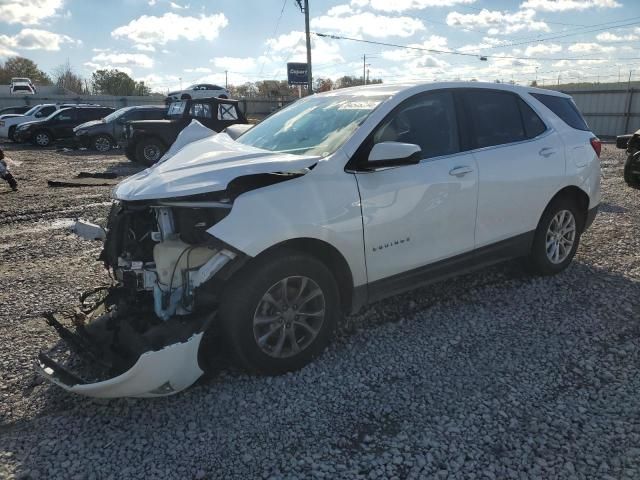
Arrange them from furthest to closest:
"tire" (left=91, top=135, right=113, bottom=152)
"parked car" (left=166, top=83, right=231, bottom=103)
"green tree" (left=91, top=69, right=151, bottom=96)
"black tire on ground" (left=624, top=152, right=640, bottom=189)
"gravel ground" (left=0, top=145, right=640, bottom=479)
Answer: "green tree" (left=91, top=69, right=151, bottom=96) → "parked car" (left=166, top=83, right=231, bottom=103) → "tire" (left=91, top=135, right=113, bottom=152) → "black tire on ground" (left=624, top=152, right=640, bottom=189) → "gravel ground" (left=0, top=145, right=640, bottom=479)

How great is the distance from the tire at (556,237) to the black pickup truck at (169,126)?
10.9 m

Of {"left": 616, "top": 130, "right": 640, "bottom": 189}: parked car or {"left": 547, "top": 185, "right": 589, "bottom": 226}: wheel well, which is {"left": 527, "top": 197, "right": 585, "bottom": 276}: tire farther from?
{"left": 616, "top": 130, "right": 640, "bottom": 189}: parked car

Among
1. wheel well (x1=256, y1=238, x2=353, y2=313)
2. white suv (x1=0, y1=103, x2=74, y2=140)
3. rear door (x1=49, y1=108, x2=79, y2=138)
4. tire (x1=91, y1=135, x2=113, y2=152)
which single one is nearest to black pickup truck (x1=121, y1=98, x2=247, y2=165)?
tire (x1=91, y1=135, x2=113, y2=152)

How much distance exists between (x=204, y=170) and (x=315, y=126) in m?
1.10

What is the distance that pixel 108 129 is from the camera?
18.4 m

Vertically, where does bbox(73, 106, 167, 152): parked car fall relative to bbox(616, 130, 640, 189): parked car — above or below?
above

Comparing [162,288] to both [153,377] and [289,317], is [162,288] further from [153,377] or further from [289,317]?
[289,317]

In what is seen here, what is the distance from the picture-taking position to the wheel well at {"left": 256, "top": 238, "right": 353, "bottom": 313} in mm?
3229

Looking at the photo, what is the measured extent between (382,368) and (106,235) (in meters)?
2.09

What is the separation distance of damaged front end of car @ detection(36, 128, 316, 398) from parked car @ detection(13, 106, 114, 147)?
19950 mm

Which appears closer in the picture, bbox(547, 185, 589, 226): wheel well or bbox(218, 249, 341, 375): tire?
bbox(218, 249, 341, 375): tire

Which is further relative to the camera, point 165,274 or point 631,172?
point 631,172

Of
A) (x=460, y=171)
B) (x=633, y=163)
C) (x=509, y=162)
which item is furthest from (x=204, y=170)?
(x=633, y=163)

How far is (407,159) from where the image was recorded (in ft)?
11.2
